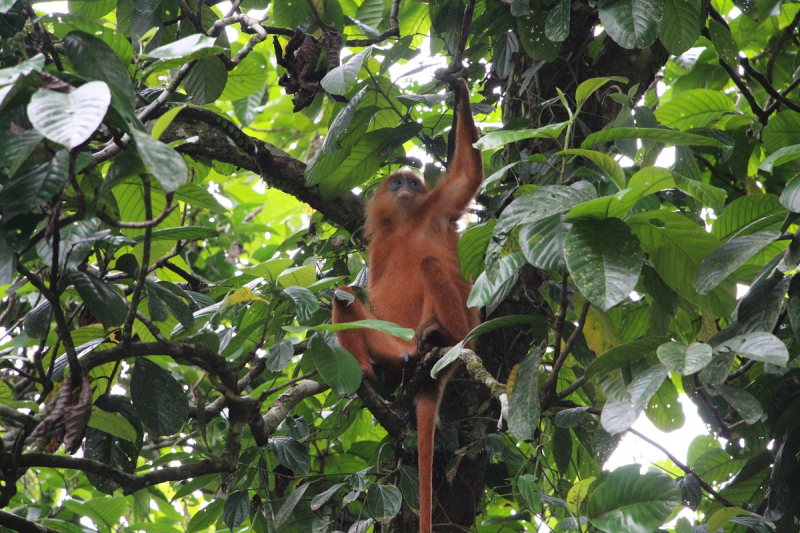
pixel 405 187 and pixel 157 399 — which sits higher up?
pixel 405 187

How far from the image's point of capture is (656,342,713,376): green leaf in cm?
154

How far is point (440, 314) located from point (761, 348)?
1965 millimetres

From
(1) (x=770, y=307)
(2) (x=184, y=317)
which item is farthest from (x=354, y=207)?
(1) (x=770, y=307)

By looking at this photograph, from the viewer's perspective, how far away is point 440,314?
3.44 metres

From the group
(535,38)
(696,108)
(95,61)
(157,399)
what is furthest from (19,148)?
(696,108)

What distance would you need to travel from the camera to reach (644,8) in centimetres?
249

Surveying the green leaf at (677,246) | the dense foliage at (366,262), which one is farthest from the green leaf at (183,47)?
the green leaf at (677,246)

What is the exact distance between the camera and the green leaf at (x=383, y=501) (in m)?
2.51

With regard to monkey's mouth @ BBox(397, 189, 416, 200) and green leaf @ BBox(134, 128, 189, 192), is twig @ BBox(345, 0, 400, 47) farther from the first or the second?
green leaf @ BBox(134, 128, 189, 192)

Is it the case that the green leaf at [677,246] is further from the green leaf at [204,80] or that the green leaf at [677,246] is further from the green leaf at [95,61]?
the green leaf at [204,80]

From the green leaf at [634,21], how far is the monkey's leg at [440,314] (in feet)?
4.85

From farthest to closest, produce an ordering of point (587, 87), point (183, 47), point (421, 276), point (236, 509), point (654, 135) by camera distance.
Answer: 1. point (421, 276)
2. point (236, 509)
3. point (587, 87)
4. point (654, 135)
5. point (183, 47)

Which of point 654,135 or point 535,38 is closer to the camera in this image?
point 654,135

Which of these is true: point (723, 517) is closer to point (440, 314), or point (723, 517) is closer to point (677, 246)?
point (677, 246)
